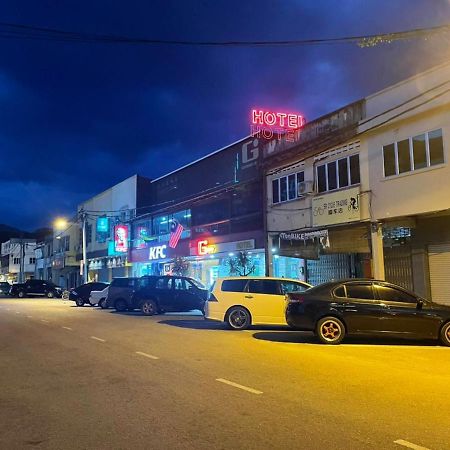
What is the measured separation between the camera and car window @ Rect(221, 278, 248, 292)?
50.4 feet

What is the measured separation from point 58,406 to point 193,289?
616 inches

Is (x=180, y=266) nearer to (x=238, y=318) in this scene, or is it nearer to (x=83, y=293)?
(x=83, y=293)

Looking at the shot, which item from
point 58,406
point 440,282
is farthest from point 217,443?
point 440,282

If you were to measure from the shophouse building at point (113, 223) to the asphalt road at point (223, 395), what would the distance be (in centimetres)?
2801

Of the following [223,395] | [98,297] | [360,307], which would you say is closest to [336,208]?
[360,307]

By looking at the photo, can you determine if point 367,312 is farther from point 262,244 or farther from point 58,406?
point 262,244

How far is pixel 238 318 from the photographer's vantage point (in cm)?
1526

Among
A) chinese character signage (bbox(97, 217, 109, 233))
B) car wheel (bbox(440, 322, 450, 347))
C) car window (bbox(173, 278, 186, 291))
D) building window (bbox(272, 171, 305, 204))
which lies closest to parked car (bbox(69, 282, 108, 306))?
car window (bbox(173, 278, 186, 291))

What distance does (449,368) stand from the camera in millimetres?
8945

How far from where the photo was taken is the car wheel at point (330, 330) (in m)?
12.0

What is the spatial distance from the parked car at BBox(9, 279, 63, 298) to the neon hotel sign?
28.8 m

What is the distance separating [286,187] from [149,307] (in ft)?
27.1

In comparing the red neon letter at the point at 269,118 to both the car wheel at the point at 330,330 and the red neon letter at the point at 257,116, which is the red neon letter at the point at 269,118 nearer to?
the red neon letter at the point at 257,116

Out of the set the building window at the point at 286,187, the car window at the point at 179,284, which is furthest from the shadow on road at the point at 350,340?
the building window at the point at 286,187
